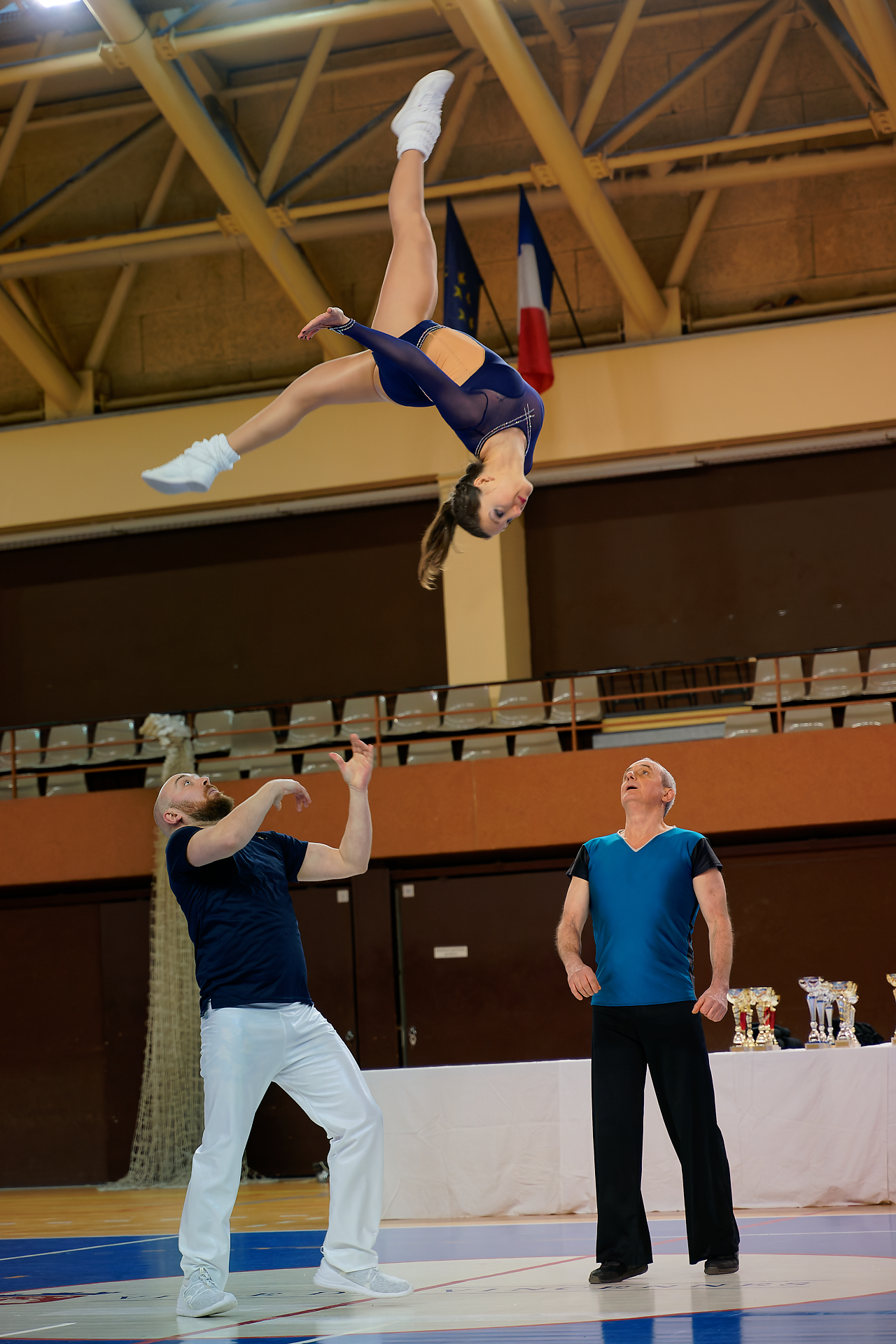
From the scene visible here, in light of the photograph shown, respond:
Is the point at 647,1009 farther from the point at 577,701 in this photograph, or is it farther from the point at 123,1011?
the point at 123,1011

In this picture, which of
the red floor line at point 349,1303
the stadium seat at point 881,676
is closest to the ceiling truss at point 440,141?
the stadium seat at point 881,676

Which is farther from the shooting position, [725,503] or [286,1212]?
[725,503]

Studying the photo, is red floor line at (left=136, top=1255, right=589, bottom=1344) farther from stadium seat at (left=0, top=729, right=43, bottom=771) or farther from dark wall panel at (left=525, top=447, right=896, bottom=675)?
dark wall panel at (left=525, top=447, right=896, bottom=675)

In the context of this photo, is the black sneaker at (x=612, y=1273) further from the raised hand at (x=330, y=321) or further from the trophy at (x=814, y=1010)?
the raised hand at (x=330, y=321)

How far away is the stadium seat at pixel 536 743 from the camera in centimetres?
1245

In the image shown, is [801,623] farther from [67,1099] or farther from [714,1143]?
[714,1143]

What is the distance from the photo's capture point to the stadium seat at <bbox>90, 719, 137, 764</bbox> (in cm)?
1406

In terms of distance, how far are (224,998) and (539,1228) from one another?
2.81 metres

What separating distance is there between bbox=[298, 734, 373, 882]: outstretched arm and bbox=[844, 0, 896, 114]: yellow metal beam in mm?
9204

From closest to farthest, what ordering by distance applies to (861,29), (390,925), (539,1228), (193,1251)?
(193,1251)
(539,1228)
(861,29)
(390,925)

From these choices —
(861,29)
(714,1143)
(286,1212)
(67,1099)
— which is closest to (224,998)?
(714,1143)

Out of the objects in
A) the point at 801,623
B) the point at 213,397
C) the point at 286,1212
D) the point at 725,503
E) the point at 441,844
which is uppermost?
the point at 213,397

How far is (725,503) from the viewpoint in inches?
575

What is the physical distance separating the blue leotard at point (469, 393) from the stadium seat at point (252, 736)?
8.74 metres
